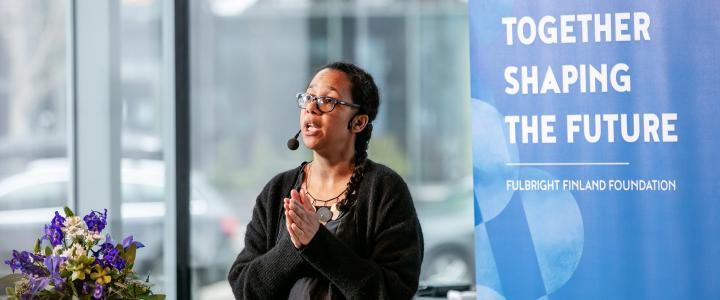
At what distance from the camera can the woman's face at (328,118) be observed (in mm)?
2193

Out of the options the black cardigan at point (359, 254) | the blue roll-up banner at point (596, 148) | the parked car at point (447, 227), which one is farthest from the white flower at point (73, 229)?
the parked car at point (447, 227)

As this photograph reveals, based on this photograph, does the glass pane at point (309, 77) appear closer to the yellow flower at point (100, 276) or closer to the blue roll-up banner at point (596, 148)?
the blue roll-up banner at point (596, 148)

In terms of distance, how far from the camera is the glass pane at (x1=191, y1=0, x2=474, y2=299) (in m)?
6.96

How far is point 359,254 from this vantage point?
2203mm

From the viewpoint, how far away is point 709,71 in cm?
279

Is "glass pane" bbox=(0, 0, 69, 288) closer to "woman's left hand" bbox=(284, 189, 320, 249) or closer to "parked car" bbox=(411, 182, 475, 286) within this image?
"woman's left hand" bbox=(284, 189, 320, 249)

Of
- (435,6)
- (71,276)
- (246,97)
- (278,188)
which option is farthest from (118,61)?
(435,6)

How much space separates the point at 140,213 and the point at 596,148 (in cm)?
270

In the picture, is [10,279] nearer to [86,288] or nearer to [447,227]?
[86,288]

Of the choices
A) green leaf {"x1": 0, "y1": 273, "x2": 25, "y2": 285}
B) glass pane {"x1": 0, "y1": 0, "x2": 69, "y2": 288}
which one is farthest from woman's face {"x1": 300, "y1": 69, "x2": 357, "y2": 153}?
glass pane {"x1": 0, "y1": 0, "x2": 69, "y2": 288}

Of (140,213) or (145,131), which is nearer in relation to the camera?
(140,213)

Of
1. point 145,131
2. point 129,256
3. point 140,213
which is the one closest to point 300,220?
point 129,256

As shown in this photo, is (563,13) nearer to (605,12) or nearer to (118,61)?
(605,12)

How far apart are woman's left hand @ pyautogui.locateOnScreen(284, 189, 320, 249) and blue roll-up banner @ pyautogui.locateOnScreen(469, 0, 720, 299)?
1.07 meters
